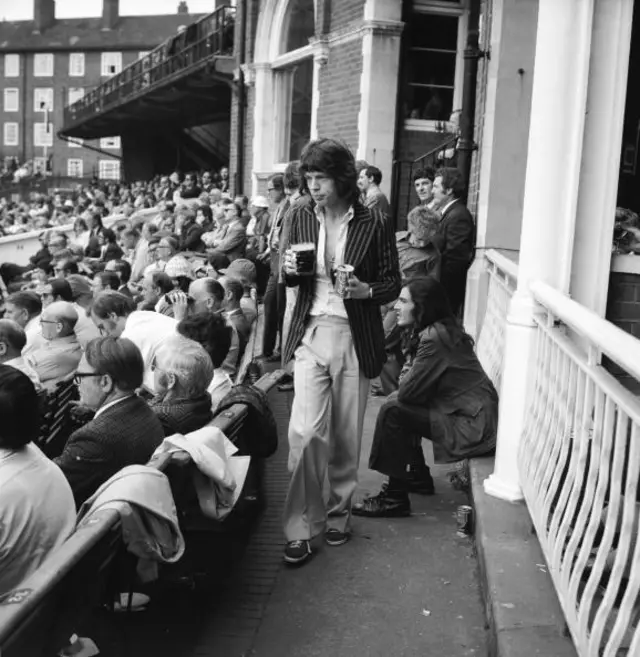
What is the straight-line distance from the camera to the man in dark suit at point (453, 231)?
741 centimetres

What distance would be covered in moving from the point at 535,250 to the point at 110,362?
1865 millimetres

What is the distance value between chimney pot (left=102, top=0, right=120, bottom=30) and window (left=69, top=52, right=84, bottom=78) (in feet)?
10.2

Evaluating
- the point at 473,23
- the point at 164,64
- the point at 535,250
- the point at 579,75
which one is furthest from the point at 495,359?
the point at 164,64

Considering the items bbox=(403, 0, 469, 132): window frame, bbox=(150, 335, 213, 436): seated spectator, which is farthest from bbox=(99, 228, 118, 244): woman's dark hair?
A: bbox=(150, 335, 213, 436): seated spectator

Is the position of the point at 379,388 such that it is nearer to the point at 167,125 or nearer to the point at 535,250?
the point at 535,250

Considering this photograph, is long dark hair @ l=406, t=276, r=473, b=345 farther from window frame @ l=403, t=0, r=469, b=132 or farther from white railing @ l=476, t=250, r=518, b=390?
window frame @ l=403, t=0, r=469, b=132

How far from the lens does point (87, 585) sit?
2.60 m

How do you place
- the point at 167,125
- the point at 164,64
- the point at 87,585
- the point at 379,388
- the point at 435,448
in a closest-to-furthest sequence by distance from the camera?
the point at 87,585, the point at 435,448, the point at 379,388, the point at 164,64, the point at 167,125

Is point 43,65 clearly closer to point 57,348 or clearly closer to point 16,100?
point 16,100

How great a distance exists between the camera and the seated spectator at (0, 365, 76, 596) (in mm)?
2811

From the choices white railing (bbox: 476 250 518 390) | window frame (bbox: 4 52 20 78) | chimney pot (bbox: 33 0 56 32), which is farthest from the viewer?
chimney pot (bbox: 33 0 56 32)

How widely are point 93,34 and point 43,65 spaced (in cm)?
476

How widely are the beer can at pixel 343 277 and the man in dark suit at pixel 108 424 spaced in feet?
2.95

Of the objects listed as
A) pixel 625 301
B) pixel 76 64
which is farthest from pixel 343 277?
pixel 76 64
